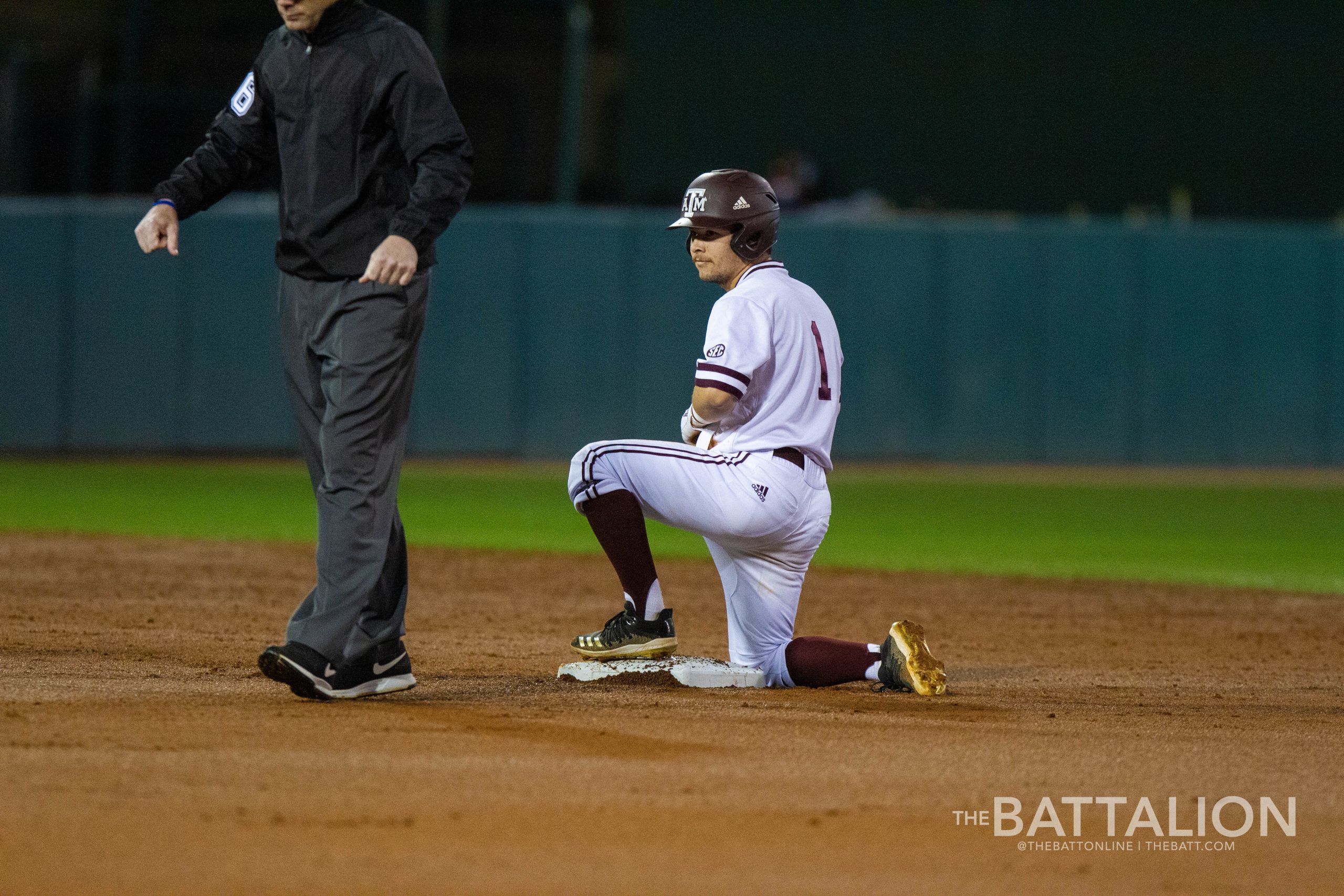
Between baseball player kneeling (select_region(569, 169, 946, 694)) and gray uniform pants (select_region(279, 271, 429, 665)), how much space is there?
1.94 feet

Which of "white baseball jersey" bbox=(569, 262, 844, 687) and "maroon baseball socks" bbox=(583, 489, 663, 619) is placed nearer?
"white baseball jersey" bbox=(569, 262, 844, 687)

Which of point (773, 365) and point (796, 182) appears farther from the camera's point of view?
point (796, 182)

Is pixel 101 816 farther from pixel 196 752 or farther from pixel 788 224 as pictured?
pixel 788 224

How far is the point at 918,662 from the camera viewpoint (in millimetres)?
4664

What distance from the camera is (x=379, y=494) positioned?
168 inches

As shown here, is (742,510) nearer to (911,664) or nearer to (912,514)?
(911,664)

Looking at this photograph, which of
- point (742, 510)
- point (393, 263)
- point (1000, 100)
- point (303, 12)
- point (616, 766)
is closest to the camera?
point (616, 766)

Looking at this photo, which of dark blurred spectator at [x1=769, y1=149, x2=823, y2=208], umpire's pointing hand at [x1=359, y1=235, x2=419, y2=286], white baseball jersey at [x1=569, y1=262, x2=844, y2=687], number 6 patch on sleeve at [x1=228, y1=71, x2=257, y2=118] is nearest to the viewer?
umpire's pointing hand at [x1=359, y1=235, x2=419, y2=286]

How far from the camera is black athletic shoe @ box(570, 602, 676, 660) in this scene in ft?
15.8

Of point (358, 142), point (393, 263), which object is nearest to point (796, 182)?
point (358, 142)

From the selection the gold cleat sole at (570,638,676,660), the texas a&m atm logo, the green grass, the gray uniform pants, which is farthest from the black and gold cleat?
the green grass

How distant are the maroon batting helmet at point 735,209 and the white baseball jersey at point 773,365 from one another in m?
0.10

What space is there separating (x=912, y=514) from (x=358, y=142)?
8098 mm

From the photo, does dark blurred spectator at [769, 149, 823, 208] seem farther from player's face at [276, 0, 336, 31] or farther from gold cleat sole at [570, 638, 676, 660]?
player's face at [276, 0, 336, 31]
